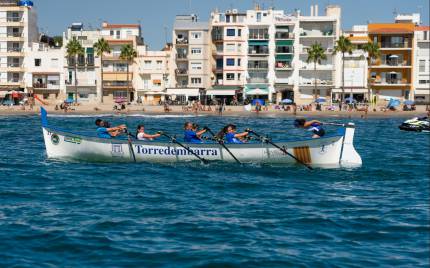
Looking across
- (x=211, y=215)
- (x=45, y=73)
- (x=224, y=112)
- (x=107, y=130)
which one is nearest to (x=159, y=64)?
(x=45, y=73)

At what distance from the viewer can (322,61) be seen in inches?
4173

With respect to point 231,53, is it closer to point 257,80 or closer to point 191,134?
point 257,80

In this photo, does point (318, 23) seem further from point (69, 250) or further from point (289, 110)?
point (69, 250)

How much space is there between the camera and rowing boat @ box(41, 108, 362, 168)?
30938 millimetres

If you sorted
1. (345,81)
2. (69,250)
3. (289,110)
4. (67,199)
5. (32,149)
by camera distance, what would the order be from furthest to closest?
(345,81), (289,110), (32,149), (67,199), (69,250)

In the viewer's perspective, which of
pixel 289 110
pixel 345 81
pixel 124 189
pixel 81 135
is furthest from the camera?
pixel 345 81

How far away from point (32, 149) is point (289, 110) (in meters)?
52.4

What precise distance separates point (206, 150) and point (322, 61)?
77.2 meters

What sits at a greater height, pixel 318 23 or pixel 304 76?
pixel 318 23

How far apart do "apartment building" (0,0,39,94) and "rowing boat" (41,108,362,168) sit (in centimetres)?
7747

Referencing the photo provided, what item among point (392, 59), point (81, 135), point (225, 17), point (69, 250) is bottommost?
point (69, 250)

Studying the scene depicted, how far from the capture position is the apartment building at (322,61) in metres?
105

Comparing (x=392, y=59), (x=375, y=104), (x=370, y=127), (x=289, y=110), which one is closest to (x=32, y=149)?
(x=370, y=127)

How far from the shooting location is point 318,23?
106 meters
